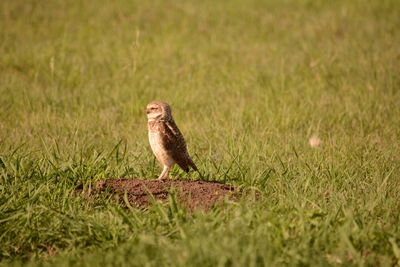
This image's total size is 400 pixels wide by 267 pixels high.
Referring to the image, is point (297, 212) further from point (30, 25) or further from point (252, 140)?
point (30, 25)

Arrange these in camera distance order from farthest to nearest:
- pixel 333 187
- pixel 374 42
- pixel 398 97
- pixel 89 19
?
pixel 89 19, pixel 374 42, pixel 398 97, pixel 333 187

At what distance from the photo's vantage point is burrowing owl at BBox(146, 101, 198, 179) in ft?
16.4

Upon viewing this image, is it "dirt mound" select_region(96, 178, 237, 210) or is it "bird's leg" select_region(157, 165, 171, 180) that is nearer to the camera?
"dirt mound" select_region(96, 178, 237, 210)

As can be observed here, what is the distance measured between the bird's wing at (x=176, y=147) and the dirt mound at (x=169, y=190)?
28cm

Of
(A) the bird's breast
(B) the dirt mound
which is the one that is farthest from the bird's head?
(B) the dirt mound

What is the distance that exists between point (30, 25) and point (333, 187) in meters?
8.33

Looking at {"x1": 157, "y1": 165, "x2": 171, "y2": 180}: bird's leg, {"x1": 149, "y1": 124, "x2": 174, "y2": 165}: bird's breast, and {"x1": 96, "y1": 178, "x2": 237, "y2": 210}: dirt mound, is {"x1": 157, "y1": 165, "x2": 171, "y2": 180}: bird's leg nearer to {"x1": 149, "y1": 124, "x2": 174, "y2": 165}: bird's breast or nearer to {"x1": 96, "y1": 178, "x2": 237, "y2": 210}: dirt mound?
{"x1": 149, "y1": 124, "x2": 174, "y2": 165}: bird's breast

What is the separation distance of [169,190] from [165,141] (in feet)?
2.14

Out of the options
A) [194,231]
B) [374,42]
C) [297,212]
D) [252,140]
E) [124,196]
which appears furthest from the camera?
[374,42]

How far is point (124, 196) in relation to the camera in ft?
14.3

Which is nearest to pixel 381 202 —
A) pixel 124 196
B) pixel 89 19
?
pixel 124 196

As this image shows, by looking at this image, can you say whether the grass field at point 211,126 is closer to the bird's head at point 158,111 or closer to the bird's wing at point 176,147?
the bird's wing at point 176,147

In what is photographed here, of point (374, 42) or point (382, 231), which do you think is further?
point (374, 42)

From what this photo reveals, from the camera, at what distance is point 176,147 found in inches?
197
